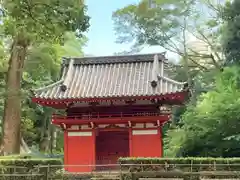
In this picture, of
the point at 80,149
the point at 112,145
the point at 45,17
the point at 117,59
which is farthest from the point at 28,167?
the point at 117,59

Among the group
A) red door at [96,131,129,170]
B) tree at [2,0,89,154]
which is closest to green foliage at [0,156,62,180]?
tree at [2,0,89,154]

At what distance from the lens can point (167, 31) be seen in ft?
107

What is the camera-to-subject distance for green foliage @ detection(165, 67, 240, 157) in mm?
16875

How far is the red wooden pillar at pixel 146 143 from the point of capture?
57.0ft

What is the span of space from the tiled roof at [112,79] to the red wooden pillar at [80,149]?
187cm

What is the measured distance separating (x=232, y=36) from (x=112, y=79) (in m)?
7.60

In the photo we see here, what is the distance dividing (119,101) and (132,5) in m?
17.4

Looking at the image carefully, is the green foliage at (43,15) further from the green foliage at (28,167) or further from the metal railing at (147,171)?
the green foliage at (28,167)

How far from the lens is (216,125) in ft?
57.2

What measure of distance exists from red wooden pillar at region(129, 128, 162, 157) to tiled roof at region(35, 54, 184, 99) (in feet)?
6.01

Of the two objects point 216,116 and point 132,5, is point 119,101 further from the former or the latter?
point 132,5

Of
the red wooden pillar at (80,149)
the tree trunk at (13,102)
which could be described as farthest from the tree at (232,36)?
the tree trunk at (13,102)

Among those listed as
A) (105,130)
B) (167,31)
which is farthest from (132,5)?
(105,130)

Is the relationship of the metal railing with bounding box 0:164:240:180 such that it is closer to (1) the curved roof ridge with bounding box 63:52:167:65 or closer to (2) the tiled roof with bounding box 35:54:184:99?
(2) the tiled roof with bounding box 35:54:184:99
